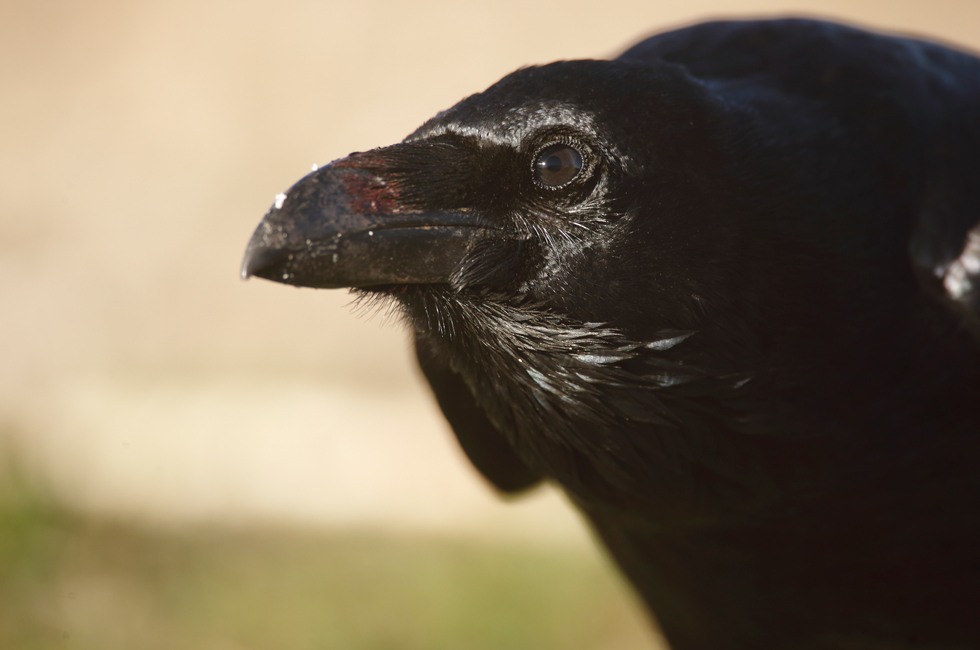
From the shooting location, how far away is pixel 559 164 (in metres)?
1.78

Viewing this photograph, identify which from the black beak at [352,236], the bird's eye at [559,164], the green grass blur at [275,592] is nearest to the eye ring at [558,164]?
the bird's eye at [559,164]

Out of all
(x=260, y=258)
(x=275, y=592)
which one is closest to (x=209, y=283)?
(x=275, y=592)

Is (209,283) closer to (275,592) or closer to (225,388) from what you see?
(225,388)

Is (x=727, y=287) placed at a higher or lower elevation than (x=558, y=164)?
lower

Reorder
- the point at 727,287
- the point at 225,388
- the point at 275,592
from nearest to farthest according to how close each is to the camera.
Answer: the point at 727,287, the point at 275,592, the point at 225,388

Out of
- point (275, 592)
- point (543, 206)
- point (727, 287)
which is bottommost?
point (275, 592)

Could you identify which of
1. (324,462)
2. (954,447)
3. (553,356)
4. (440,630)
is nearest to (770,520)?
(954,447)

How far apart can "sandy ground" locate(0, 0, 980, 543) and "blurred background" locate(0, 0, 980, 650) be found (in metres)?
0.02

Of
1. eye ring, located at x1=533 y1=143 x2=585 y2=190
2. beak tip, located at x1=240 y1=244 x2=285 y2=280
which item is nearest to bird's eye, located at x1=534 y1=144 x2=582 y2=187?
eye ring, located at x1=533 y1=143 x2=585 y2=190

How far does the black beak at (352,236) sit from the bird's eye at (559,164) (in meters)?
0.18

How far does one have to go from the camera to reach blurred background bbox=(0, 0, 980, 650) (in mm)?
4625

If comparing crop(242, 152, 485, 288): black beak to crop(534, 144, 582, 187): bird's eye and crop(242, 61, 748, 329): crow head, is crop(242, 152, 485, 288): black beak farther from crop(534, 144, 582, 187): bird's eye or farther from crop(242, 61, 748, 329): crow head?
crop(534, 144, 582, 187): bird's eye

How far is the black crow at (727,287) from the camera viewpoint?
179 centimetres

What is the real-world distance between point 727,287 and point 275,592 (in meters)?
3.74
